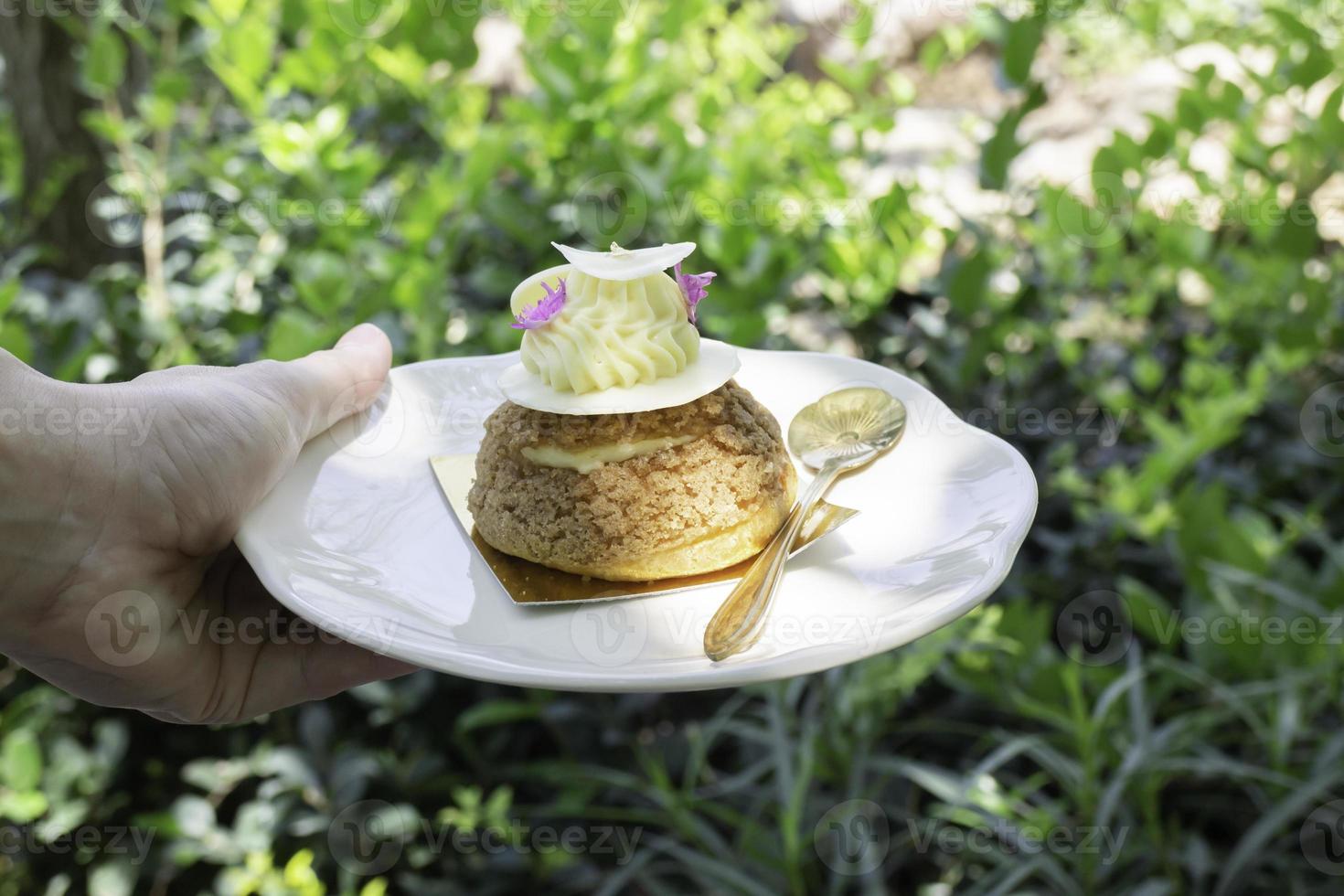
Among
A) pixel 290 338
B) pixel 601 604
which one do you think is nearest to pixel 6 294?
pixel 290 338

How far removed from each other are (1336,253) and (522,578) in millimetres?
2610

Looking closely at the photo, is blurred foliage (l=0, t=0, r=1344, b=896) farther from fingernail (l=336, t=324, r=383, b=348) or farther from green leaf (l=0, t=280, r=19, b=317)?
fingernail (l=336, t=324, r=383, b=348)

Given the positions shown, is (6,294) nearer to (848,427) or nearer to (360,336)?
(360,336)

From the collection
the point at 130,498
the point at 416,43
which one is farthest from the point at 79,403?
the point at 416,43

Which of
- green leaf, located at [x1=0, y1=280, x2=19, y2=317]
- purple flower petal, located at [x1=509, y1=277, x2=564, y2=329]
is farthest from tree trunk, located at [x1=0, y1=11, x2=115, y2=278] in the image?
purple flower petal, located at [x1=509, y1=277, x2=564, y2=329]

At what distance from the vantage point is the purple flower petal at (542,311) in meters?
1.47

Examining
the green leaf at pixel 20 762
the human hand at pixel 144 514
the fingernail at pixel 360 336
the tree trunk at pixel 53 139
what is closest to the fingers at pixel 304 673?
the human hand at pixel 144 514

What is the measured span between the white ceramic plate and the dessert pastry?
77 mm

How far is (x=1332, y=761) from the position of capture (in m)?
2.12

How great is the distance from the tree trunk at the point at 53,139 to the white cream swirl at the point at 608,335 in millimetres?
1728

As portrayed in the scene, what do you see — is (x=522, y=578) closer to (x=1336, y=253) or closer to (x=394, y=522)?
(x=394, y=522)

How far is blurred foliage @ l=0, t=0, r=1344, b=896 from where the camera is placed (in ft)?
7.24

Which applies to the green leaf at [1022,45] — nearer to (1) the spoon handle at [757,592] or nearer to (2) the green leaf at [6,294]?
(1) the spoon handle at [757,592]

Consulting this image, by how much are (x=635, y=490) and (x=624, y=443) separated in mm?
67
